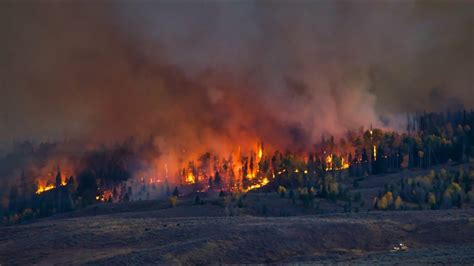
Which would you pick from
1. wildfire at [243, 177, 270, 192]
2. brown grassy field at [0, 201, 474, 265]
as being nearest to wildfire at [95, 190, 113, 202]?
wildfire at [243, 177, 270, 192]

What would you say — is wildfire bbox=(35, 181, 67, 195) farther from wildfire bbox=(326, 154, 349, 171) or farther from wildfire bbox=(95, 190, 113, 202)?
wildfire bbox=(326, 154, 349, 171)

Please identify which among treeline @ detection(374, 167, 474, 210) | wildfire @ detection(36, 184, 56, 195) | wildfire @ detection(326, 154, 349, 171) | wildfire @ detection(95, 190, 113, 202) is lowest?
treeline @ detection(374, 167, 474, 210)

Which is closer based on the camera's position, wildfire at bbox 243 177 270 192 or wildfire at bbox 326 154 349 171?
wildfire at bbox 243 177 270 192

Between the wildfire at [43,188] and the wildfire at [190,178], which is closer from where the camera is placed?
the wildfire at [43,188]

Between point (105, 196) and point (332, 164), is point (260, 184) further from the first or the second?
point (105, 196)

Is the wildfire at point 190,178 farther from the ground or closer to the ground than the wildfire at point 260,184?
farther from the ground

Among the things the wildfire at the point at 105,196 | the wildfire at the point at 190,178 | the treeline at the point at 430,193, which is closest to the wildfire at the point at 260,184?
the wildfire at the point at 190,178

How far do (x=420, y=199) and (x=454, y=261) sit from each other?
52.0 metres

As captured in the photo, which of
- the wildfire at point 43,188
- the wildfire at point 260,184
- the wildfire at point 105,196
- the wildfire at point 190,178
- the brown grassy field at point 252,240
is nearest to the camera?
the brown grassy field at point 252,240

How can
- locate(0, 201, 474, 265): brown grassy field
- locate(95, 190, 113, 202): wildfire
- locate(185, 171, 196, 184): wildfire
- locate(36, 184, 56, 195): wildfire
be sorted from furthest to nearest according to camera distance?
locate(185, 171, 196, 184): wildfire
locate(36, 184, 56, 195): wildfire
locate(95, 190, 113, 202): wildfire
locate(0, 201, 474, 265): brown grassy field

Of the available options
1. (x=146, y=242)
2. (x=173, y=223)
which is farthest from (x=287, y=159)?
(x=146, y=242)

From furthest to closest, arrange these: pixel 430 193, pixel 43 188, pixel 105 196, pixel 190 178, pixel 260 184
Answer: pixel 190 178, pixel 43 188, pixel 260 184, pixel 105 196, pixel 430 193

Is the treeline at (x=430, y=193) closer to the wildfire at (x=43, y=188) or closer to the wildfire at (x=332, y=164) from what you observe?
the wildfire at (x=332, y=164)

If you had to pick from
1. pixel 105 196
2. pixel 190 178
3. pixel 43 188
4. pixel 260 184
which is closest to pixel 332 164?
pixel 260 184
